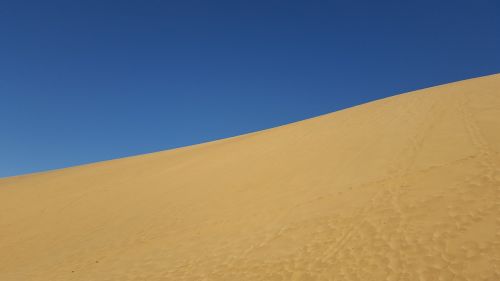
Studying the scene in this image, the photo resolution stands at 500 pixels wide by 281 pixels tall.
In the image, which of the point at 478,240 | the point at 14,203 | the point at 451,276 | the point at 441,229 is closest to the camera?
the point at 451,276

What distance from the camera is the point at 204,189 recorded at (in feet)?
49.2

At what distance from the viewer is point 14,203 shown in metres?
18.7

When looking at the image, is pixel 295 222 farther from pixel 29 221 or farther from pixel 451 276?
pixel 29 221

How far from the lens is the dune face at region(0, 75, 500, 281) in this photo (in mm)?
7535

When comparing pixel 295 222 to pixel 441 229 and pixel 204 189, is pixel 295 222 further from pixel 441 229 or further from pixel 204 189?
pixel 204 189

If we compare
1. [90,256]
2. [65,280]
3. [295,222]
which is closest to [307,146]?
[295,222]

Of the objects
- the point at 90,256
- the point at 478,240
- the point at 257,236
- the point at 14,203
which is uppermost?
the point at 14,203

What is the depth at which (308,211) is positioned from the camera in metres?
10.2

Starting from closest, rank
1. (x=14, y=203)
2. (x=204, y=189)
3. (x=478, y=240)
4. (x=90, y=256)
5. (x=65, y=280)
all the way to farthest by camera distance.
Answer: (x=478, y=240) < (x=65, y=280) < (x=90, y=256) < (x=204, y=189) < (x=14, y=203)

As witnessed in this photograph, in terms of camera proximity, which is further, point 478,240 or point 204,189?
point 204,189

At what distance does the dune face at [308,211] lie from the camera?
7535 mm

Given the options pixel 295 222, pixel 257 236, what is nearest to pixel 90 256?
pixel 257 236

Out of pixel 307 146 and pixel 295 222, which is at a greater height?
pixel 307 146

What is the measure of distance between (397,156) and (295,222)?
421 cm
